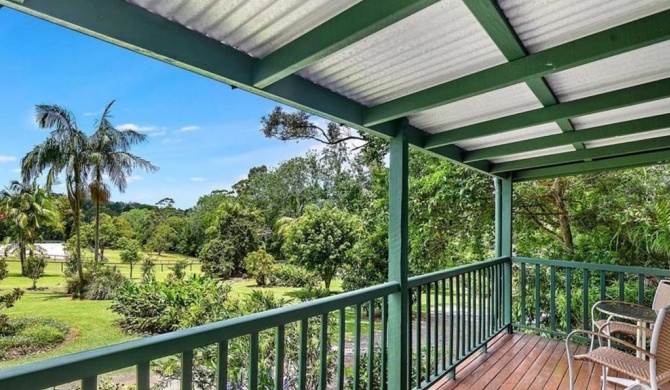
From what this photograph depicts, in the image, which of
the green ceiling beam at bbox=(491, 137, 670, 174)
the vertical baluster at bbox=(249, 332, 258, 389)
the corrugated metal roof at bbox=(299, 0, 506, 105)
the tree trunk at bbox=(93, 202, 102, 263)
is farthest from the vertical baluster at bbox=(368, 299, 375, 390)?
the tree trunk at bbox=(93, 202, 102, 263)

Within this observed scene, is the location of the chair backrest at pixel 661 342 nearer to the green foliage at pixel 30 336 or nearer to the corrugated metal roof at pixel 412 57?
the corrugated metal roof at pixel 412 57

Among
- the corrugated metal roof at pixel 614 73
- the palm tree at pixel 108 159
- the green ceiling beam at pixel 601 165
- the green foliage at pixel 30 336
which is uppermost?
the palm tree at pixel 108 159

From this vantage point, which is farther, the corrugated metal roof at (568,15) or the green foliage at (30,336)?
the green foliage at (30,336)

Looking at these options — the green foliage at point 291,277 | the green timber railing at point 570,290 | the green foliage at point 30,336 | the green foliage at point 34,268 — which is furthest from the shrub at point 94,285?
the green timber railing at point 570,290

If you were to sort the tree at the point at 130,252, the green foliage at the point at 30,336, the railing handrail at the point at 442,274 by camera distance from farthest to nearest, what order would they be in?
1. the tree at the point at 130,252
2. the green foliage at the point at 30,336
3. the railing handrail at the point at 442,274

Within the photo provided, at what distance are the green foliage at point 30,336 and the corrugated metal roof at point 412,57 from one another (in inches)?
656

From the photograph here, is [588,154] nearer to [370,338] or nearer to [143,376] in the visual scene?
[370,338]

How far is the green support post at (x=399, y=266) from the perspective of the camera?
250 centimetres

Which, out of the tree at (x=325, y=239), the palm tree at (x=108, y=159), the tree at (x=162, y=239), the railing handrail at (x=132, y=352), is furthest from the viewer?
the tree at (x=162, y=239)

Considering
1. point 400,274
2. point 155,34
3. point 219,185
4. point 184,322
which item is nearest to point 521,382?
point 400,274

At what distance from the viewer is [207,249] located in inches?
832

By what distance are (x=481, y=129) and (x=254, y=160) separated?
29.3 m

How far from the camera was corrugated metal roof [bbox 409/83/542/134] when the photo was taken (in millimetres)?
2215

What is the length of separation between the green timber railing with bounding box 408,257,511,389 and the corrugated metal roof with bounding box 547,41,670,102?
1500 millimetres
